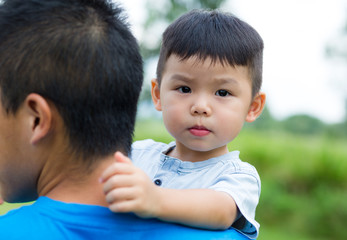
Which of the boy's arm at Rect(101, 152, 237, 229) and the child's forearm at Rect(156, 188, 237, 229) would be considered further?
→ the child's forearm at Rect(156, 188, 237, 229)

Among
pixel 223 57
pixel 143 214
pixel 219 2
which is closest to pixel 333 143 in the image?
pixel 219 2

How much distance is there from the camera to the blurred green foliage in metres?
7.67

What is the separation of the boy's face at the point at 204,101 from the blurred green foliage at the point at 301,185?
19.4 ft

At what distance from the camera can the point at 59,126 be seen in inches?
61.0

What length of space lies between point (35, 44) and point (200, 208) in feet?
2.54

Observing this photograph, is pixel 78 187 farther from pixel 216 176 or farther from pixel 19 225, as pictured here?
pixel 216 176

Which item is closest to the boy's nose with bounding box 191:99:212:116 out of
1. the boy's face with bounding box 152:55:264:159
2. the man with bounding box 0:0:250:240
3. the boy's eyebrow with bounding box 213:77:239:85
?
the boy's face with bounding box 152:55:264:159

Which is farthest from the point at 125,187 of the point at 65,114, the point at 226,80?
the point at 226,80

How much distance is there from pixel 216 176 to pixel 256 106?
0.51 meters

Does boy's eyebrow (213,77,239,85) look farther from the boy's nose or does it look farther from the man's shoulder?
the man's shoulder

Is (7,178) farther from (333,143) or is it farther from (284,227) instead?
(333,143)

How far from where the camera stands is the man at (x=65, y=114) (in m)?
1.50

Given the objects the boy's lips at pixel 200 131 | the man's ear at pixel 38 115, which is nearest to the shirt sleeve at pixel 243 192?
the boy's lips at pixel 200 131

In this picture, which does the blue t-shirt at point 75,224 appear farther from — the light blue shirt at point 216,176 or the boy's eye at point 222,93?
the boy's eye at point 222,93
